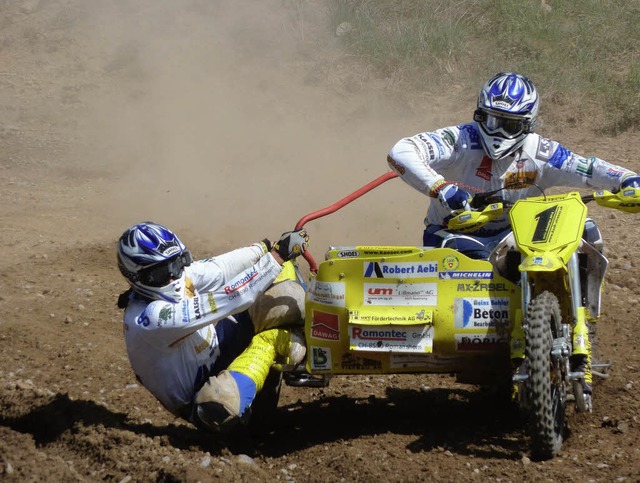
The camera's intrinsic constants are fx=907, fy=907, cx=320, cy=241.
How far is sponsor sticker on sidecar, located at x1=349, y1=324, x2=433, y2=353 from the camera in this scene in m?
5.27

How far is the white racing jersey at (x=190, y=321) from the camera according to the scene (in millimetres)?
5195

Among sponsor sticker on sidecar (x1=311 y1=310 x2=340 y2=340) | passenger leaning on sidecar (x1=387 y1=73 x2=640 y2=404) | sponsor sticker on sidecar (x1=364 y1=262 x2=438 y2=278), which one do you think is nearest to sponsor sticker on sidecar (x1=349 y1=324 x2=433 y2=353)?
sponsor sticker on sidecar (x1=311 y1=310 x2=340 y2=340)

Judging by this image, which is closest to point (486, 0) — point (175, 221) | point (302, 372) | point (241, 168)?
point (241, 168)

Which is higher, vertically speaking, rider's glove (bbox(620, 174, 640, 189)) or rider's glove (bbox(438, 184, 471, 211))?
rider's glove (bbox(620, 174, 640, 189))

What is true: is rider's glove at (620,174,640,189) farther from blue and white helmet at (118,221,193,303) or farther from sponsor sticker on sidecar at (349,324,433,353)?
blue and white helmet at (118,221,193,303)

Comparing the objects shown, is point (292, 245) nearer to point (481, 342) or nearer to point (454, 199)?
point (454, 199)

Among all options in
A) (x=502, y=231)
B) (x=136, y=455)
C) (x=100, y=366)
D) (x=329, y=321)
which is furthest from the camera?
(x=100, y=366)

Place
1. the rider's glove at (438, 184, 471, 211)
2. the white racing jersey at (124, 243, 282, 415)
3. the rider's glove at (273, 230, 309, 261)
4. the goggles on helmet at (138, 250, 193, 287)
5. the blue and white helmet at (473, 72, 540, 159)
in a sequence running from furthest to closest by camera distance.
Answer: the blue and white helmet at (473, 72, 540, 159) → the rider's glove at (438, 184, 471, 211) → the rider's glove at (273, 230, 309, 261) → the goggles on helmet at (138, 250, 193, 287) → the white racing jersey at (124, 243, 282, 415)

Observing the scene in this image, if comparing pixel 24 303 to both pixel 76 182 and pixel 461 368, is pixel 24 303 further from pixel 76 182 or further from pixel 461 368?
pixel 76 182

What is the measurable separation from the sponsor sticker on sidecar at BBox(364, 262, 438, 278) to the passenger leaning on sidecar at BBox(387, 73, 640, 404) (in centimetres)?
74

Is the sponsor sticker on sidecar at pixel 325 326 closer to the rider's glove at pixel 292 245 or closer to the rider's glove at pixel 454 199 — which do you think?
the rider's glove at pixel 292 245

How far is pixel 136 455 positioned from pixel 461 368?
1952 mm

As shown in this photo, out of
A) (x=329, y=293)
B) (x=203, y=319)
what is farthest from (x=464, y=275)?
(x=203, y=319)

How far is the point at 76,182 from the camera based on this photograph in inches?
584
